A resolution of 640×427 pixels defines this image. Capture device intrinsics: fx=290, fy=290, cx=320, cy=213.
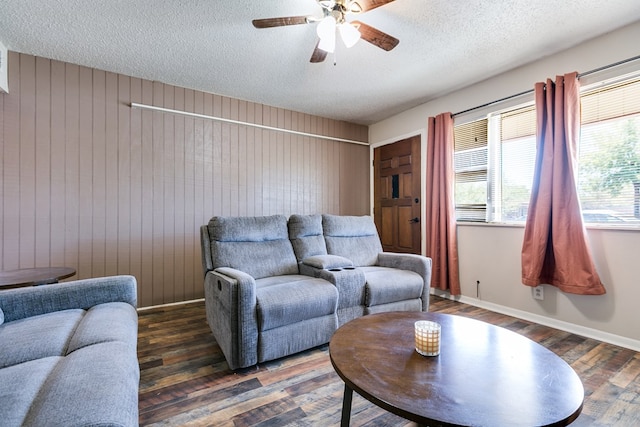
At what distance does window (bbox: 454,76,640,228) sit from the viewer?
2244 millimetres

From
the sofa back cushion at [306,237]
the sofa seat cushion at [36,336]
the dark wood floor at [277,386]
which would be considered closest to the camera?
the sofa seat cushion at [36,336]

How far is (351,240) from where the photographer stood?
3061mm

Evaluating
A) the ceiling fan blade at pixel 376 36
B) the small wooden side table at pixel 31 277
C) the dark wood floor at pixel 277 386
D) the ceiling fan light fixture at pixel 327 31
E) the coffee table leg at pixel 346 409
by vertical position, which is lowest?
the dark wood floor at pixel 277 386

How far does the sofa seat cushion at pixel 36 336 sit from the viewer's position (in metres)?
1.07

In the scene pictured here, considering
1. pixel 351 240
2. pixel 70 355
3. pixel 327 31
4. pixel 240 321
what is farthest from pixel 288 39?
pixel 70 355

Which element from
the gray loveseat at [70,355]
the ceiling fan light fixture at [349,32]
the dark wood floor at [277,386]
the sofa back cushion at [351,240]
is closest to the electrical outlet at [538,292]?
the dark wood floor at [277,386]

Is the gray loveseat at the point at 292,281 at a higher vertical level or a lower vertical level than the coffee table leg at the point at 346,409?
higher

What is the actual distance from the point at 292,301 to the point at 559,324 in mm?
2404

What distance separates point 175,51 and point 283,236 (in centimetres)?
190

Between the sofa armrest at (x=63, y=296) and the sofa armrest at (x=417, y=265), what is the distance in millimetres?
2190

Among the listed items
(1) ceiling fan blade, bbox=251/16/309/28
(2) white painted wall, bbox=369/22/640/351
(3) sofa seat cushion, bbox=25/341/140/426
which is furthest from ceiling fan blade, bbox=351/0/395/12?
(3) sofa seat cushion, bbox=25/341/140/426

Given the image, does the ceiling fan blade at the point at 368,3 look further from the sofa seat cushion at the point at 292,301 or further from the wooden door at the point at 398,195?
the wooden door at the point at 398,195

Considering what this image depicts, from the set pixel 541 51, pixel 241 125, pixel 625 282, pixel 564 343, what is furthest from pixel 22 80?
pixel 625 282

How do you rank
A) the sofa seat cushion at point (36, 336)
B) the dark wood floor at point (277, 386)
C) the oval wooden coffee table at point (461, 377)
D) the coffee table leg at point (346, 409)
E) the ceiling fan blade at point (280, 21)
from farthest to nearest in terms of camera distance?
the ceiling fan blade at point (280, 21), the dark wood floor at point (277, 386), the coffee table leg at point (346, 409), the sofa seat cushion at point (36, 336), the oval wooden coffee table at point (461, 377)
